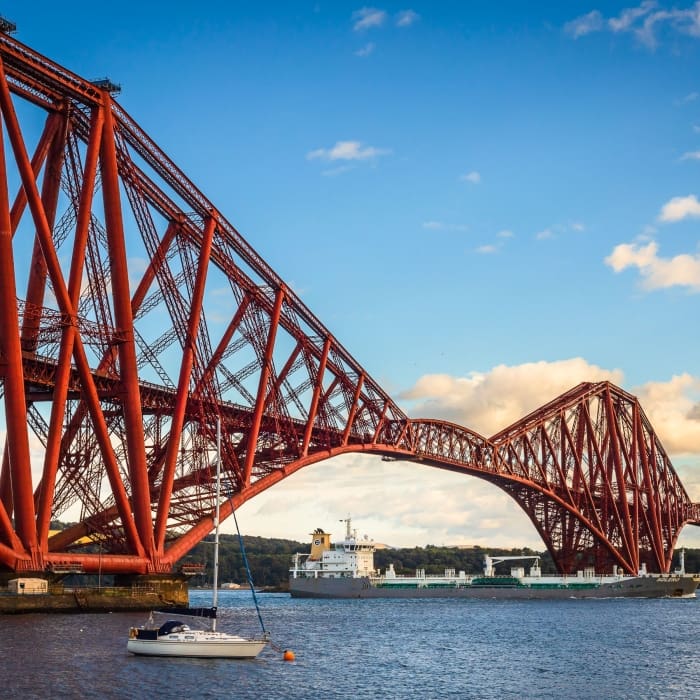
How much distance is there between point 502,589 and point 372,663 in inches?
2813

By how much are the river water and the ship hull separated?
44.5 metres

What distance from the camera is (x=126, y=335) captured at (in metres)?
50.8

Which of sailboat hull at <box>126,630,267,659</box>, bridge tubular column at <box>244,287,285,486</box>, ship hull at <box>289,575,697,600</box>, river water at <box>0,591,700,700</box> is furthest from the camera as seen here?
ship hull at <box>289,575,697,600</box>

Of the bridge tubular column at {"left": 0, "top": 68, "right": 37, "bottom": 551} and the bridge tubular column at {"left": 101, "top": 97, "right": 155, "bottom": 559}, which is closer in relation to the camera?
the bridge tubular column at {"left": 0, "top": 68, "right": 37, "bottom": 551}

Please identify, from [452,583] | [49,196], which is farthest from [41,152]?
[452,583]

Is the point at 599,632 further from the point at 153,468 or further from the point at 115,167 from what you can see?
the point at 115,167

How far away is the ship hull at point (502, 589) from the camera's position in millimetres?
107500

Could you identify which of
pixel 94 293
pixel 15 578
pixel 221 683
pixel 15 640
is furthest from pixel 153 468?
pixel 221 683

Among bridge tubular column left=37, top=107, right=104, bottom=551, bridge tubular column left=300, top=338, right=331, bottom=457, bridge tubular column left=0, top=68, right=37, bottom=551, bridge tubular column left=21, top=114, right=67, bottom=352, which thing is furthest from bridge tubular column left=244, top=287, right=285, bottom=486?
bridge tubular column left=0, top=68, right=37, bottom=551

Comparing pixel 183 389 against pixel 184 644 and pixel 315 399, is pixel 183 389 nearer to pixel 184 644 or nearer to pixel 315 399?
pixel 184 644

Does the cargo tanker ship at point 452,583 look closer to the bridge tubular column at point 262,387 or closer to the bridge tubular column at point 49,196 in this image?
the bridge tubular column at point 262,387

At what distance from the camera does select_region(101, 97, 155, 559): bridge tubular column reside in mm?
50844

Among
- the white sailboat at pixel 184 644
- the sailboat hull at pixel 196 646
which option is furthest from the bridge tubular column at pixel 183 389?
the sailboat hull at pixel 196 646

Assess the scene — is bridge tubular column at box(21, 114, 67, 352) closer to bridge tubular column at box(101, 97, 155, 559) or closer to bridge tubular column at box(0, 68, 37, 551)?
bridge tubular column at box(101, 97, 155, 559)
